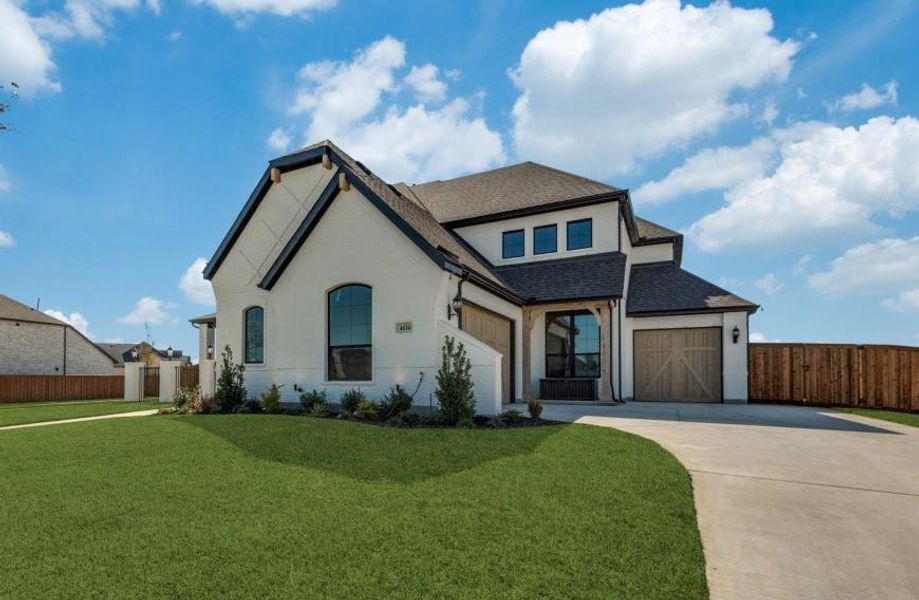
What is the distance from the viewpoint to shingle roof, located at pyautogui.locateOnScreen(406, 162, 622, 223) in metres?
16.7

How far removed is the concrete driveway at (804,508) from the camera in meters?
3.28

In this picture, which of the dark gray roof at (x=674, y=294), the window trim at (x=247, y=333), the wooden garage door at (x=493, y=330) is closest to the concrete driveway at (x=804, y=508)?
the wooden garage door at (x=493, y=330)

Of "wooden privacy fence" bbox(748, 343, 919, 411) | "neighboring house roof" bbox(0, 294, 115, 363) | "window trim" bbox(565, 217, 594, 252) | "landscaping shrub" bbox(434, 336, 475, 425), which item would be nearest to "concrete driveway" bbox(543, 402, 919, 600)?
"landscaping shrub" bbox(434, 336, 475, 425)

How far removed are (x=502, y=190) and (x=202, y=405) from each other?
12872mm

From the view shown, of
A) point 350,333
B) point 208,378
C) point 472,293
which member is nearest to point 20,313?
point 208,378

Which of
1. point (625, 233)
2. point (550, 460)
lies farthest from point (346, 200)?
point (625, 233)

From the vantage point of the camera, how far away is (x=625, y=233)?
56.2ft

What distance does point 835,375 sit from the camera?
14.8 meters

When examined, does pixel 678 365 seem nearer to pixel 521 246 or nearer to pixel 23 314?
pixel 521 246

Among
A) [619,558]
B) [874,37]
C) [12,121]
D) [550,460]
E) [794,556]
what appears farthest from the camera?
[12,121]

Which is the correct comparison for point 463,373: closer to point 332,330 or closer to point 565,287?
point 332,330

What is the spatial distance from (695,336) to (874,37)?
9.90 m

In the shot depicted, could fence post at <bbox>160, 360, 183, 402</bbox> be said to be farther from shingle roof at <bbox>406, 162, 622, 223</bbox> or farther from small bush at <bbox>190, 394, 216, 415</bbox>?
shingle roof at <bbox>406, 162, 622, 223</bbox>

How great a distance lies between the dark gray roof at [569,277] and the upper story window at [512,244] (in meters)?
0.53
